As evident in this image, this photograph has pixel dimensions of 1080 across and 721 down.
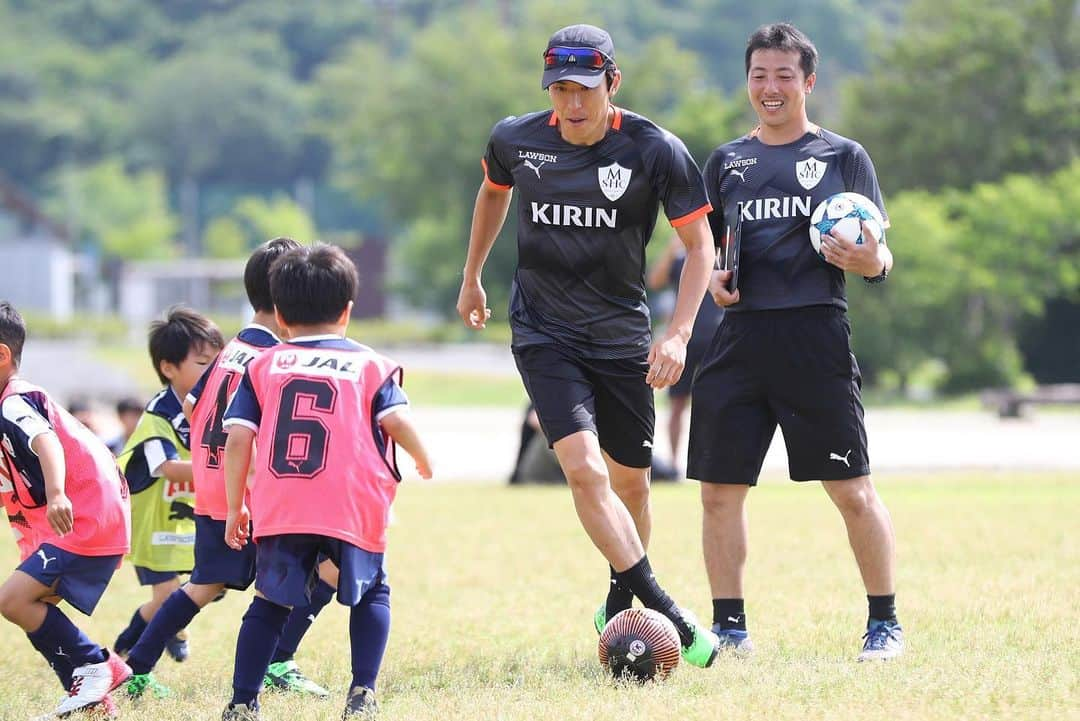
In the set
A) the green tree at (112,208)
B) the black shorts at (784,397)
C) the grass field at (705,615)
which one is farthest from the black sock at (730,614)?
the green tree at (112,208)

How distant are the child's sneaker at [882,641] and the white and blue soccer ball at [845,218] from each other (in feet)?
4.56

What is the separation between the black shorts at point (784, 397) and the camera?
6230 millimetres

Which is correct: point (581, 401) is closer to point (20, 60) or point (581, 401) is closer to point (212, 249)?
point (212, 249)

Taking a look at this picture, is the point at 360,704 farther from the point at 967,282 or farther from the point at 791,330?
the point at 967,282

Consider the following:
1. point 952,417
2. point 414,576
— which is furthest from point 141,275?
point 414,576

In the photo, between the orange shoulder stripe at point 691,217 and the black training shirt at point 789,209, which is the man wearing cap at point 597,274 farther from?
the black training shirt at point 789,209

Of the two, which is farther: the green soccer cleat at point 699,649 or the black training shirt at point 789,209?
the black training shirt at point 789,209

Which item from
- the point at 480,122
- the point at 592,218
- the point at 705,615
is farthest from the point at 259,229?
the point at 592,218

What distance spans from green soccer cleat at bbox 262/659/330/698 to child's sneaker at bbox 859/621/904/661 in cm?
197

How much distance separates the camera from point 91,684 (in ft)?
18.7

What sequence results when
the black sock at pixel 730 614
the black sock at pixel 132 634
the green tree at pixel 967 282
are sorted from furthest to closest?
the green tree at pixel 967 282 → the black sock at pixel 132 634 → the black sock at pixel 730 614

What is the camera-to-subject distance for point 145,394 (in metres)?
32.7

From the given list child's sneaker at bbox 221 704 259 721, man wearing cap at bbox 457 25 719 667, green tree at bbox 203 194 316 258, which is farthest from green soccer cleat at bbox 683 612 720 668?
green tree at bbox 203 194 316 258

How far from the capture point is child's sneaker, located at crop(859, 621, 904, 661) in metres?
6.01
